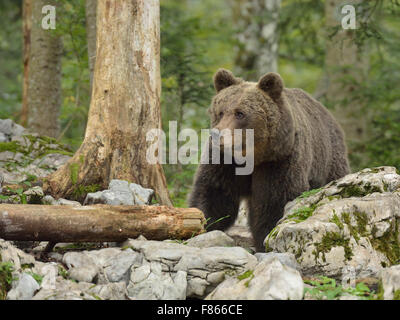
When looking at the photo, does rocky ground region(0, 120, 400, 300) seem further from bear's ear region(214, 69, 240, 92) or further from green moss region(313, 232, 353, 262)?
bear's ear region(214, 69, 240, 92)

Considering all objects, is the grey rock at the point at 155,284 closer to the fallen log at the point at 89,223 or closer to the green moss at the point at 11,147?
the fallen log at the point at 89,223

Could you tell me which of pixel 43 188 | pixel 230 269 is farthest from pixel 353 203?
pixel 43 188

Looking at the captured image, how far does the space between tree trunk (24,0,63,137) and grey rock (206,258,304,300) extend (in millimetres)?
5909

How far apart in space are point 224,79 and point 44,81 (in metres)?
4.07

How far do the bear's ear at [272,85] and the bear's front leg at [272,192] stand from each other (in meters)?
0.81

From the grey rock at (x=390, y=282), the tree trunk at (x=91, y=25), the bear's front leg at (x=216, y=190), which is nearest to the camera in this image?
the grey rock at (x=390, y=282)

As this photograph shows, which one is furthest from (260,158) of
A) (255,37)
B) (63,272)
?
(255,37)

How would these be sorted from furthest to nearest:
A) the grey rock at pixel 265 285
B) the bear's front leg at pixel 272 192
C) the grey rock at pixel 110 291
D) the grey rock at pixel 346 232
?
the bear's front leg at pixel 272 192
the grey rock at pixel 346 232
the grey rock at pixel 110 291
the grey rock at pixel 265 285

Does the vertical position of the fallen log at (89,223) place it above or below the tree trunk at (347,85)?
below

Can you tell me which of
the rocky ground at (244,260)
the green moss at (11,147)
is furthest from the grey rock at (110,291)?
the green moss at (11,147)

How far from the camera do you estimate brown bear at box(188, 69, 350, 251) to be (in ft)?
18.0

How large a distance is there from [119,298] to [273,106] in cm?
288

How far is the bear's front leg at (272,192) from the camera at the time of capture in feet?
18.6

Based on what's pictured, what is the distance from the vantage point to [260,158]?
563cm
